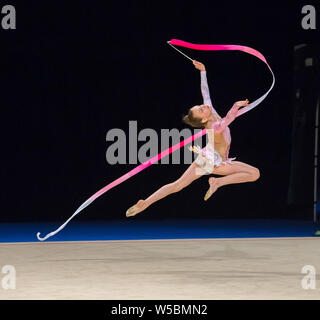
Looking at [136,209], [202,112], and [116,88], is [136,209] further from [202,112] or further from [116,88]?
[116,88]

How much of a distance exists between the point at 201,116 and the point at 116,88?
4204 mm

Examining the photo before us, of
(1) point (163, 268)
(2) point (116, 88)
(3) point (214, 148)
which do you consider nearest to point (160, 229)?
(2) point (116, 88)

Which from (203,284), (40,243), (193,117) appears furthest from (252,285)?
(40,243)

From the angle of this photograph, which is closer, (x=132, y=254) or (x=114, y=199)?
(x=132, y=254)

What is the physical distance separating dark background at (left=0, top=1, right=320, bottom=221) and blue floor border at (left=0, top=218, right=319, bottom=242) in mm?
240

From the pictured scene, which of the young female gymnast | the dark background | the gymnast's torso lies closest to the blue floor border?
the dark background

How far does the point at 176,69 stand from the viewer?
439 inches

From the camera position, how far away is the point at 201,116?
695cm

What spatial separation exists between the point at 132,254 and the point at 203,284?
2062mm

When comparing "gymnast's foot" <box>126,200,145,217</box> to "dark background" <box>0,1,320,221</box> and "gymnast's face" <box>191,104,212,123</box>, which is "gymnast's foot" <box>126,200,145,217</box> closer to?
"gymnast's face" <box>191,104,212,123</box>

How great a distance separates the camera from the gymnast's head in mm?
6945

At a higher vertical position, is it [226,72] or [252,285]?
[226,72]

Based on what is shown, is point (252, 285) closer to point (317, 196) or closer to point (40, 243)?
point (40, 243)

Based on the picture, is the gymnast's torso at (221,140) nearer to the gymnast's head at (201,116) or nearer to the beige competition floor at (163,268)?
the gymnast's head at (201,116)
